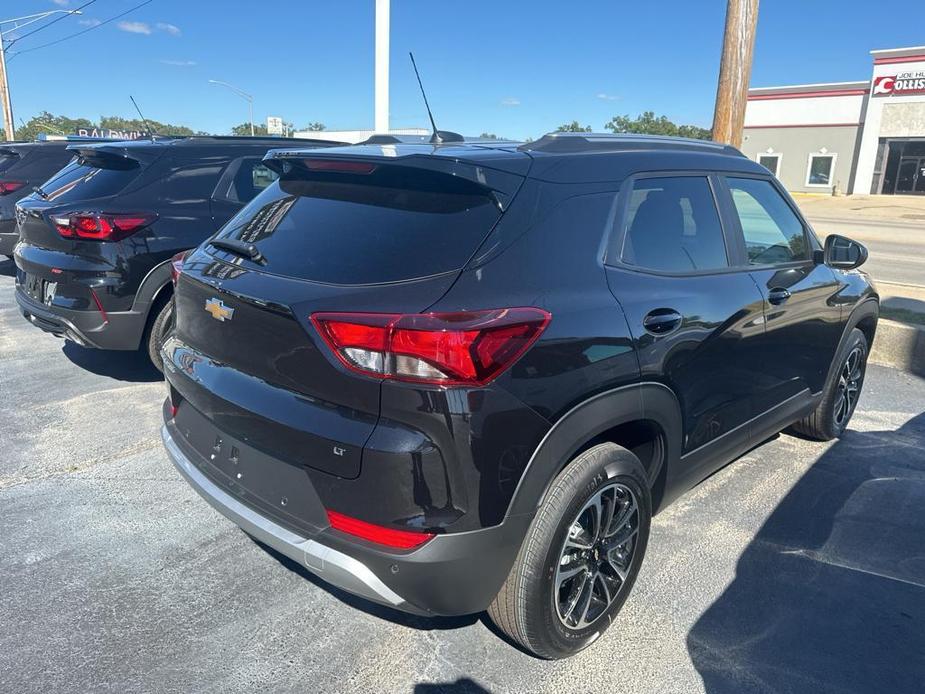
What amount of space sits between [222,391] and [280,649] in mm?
981

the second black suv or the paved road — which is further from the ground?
the second black suv

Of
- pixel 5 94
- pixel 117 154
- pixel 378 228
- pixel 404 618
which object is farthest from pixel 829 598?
pixel 5 94

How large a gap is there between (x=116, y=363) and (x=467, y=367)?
15.9 ft

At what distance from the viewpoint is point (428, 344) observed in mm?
2047

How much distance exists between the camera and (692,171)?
3.25 m

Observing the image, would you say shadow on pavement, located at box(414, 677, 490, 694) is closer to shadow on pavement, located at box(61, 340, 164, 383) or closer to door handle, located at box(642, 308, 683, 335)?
door handle, located at box(642, 308, 683, 335)

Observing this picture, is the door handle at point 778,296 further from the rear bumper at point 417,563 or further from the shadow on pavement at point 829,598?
the rear bumper at point 417,563

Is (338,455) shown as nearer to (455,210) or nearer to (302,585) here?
(455,210)

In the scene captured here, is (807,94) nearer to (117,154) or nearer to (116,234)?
(117,154)

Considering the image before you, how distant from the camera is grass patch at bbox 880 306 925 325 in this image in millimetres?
6902

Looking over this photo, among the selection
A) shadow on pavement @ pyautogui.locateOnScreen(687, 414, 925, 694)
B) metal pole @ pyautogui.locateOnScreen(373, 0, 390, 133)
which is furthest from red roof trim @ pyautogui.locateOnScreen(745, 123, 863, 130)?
shadow on pavement @ pyautogui.locateOnScreen(687, 414, 925, 694)

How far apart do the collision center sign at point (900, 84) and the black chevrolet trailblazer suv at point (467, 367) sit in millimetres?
42003

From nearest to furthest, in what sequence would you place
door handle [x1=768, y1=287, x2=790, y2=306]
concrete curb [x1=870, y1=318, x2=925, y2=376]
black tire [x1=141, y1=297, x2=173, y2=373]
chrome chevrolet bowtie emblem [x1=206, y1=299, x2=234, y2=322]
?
chrome chevrolet bowtie emblem [x1=206, y1=299, x2=234, y2=322] → door handle [x1=768, y1=287, x2=790, y2=306] → black tire [x1=141, y1=297, x2=173, y2=373] → concrete curb [x1=870, y1=318, x2=925, y2=376]

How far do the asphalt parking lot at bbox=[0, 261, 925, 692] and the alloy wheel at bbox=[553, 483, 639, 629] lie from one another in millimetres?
190
